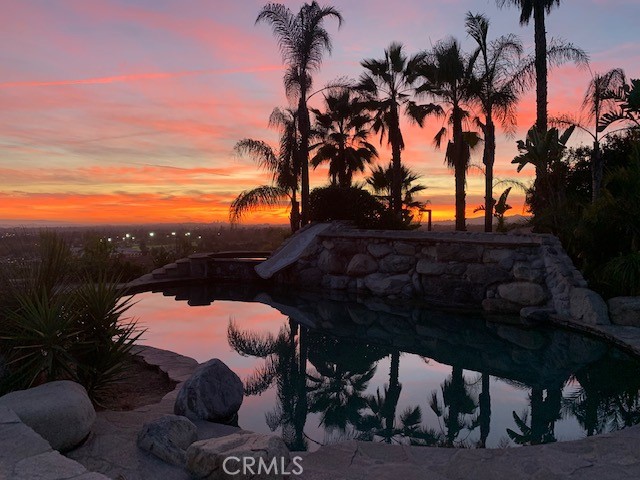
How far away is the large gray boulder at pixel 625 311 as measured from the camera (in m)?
8.43

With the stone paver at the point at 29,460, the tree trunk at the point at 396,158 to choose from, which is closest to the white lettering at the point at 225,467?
the stone paver at the point at 29,460

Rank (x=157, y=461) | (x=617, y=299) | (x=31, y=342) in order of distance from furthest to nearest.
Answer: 1. (x=617, y=299)
2. (x=31, y=342)
3. (x=157, y=461)

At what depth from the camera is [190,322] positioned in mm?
10375

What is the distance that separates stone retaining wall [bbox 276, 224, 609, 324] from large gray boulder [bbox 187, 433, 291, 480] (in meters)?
7.32

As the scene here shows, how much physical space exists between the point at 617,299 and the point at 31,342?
9.09 meters

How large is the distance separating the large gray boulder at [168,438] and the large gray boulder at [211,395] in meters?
0.62

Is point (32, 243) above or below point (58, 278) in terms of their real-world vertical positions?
above

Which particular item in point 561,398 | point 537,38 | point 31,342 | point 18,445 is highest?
point 537,38

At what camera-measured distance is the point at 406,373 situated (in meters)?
7.14

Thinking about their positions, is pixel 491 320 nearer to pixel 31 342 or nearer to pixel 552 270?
pixel 552 270

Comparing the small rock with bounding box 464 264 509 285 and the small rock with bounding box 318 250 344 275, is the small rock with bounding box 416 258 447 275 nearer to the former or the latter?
the small rock with bounding box 464 264 509 285

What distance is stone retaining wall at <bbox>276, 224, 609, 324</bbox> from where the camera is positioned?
1009 cm

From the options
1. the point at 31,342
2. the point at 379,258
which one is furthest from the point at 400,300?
the point at 31,342

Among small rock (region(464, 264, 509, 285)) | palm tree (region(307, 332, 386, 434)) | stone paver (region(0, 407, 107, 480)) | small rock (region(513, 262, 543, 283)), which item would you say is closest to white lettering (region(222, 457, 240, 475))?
stone paver (region(0, 407, 107, 480))
